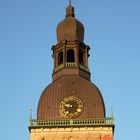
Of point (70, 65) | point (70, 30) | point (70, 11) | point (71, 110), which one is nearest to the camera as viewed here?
point (71, 110)

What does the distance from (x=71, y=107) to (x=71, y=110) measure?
0.28m

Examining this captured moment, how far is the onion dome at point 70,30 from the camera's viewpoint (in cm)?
6469

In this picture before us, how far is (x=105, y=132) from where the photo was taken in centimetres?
5775

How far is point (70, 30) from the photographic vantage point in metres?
64.9

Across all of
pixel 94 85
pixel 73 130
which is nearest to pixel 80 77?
pixel 94 85

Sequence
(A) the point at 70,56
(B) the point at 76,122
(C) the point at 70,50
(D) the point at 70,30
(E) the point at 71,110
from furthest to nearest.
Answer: (D) the point at 70,30
(A) the point at 70,56
(C) the point at 70,50
(E) the point at 71,110
(B) the point at 76,122

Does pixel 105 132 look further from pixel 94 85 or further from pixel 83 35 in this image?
pixel 83 35

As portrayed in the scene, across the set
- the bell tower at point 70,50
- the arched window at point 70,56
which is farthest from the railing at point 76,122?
the arched window at point 70,56

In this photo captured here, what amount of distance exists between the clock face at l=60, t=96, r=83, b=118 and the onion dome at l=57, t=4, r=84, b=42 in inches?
317

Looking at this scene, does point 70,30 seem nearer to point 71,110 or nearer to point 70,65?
point 70,65

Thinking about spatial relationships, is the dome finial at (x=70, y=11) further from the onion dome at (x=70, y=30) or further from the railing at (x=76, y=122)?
the railing at (x=76, y=122)

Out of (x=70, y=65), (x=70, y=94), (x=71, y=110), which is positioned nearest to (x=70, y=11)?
(x=70, y=65)

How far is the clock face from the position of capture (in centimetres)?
5856

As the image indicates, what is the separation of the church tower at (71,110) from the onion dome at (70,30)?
9.75ft
